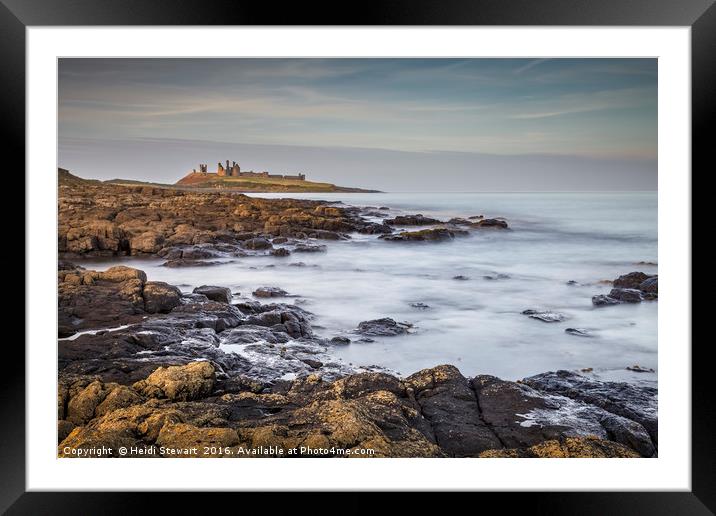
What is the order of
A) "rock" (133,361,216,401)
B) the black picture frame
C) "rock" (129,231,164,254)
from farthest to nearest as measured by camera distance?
"rock" (129,231,164,254), "rock" (133,361,216,401), the black picture frame

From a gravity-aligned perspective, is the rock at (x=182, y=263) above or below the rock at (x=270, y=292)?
above

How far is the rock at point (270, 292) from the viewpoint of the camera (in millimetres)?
3910

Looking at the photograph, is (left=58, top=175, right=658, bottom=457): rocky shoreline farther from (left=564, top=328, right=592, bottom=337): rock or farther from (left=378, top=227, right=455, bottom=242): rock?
(left=564, top=328, right=592, bottom=337): rock

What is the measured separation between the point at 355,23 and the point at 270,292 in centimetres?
190

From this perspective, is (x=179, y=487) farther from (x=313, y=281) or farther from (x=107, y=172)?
(x=107, y=172)

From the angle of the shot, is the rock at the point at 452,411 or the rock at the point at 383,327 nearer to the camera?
the rock at the point at 452,411

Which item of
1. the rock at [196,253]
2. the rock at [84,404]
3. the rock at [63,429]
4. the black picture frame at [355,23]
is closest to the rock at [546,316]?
the black picture frame at [355,23]

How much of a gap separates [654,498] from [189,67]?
3888 mm

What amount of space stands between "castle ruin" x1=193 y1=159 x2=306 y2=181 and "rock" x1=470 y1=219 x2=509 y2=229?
1.29 m

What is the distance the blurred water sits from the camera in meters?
3.70

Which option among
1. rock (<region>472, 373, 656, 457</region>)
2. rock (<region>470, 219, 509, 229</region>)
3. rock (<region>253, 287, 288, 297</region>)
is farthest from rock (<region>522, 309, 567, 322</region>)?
rock (<region>253, 287, 288, 297</region>)

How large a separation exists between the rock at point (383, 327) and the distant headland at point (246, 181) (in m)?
0.98

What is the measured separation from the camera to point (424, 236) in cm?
408

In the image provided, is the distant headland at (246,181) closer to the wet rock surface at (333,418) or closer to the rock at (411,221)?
the rock at (411,221)
